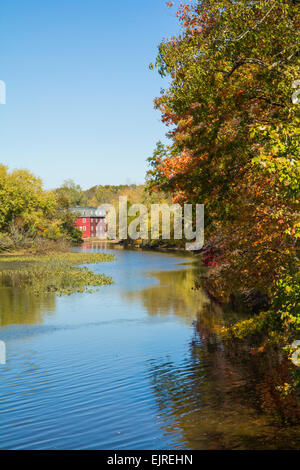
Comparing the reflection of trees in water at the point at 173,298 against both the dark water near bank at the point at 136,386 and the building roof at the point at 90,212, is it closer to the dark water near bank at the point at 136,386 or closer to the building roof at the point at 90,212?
the dark water near bank at the point at 136,386

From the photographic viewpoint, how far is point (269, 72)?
12.2m

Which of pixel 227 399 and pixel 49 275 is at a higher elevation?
pixel 49 275

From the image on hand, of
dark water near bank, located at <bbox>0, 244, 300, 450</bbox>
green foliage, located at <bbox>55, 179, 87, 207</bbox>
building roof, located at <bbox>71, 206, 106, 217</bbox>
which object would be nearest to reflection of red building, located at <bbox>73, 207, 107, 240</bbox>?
building roof, located at <bbox>71, 206, 106, 217</bbox>

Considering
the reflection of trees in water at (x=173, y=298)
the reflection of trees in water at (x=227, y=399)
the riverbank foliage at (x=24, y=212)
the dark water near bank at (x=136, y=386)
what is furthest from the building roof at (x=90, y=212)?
the reflection of trees in water at (x=227, y=399)

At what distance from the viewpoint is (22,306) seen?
29.8m

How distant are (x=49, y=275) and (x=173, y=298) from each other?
16379 mm

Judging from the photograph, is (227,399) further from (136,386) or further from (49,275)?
(49,275)

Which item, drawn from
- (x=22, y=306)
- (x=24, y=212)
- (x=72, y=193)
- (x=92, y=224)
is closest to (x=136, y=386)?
(x=22, y=306)

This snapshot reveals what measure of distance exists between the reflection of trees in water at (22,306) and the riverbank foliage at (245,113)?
44.3 ft

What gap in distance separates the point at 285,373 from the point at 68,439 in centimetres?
736

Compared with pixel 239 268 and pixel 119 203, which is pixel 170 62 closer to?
pixel 239 268

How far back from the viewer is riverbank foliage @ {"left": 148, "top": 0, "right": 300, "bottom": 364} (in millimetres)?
11383

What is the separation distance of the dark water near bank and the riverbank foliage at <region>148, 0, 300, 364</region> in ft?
8.40

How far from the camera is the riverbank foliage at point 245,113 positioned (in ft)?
37.3
